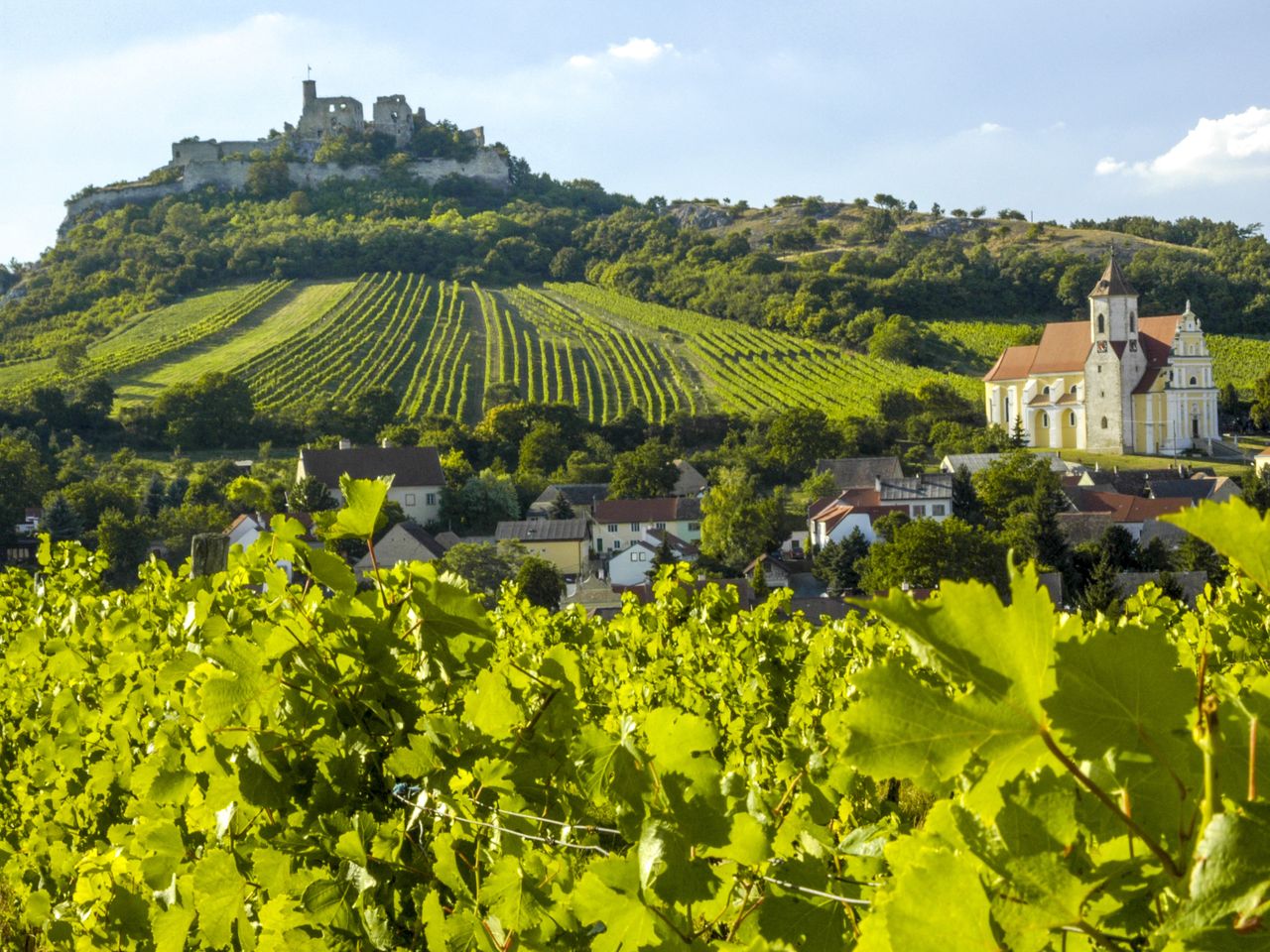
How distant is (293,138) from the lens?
123875 mm

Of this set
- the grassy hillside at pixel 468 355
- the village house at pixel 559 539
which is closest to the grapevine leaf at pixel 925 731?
the village house at pixel 559 539

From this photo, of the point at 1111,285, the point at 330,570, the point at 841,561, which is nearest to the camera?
the point at 330,570

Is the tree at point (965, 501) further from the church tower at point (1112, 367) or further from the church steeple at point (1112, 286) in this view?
the church steeple at point (1112, 286)

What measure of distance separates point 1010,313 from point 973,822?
91428mm

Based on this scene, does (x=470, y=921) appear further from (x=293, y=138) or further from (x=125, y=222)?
(x=293, y=138)

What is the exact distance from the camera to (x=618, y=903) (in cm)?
142

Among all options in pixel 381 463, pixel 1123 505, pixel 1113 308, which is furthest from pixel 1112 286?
pixel 381 463

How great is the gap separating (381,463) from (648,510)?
33.3ft

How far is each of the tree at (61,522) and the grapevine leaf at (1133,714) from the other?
134 ft

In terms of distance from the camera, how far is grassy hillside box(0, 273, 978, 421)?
63.1 m

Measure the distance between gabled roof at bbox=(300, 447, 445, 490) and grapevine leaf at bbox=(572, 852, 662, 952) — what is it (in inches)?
1792

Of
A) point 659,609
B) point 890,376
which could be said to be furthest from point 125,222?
point 659,609

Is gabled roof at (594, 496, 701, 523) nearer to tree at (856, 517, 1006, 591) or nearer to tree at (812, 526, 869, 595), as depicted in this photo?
tree at (812, 526, 869, 595)

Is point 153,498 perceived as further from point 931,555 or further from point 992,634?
point 992,634
